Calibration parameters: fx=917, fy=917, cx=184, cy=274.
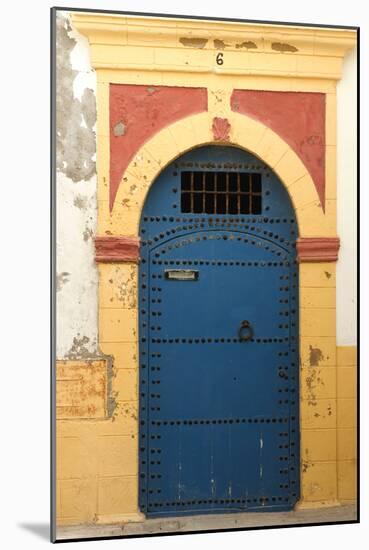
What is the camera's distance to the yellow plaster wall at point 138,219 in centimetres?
663

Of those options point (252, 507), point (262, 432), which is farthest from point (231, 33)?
point (252, 507)

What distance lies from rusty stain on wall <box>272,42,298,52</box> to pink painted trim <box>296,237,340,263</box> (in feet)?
4.71

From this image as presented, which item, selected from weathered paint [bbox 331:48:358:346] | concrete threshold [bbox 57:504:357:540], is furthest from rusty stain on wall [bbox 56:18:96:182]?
concrete threshold [bbox 57:504:357:540]

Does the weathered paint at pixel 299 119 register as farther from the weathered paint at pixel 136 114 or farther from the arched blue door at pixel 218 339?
the weathered paint at pixel 136 114

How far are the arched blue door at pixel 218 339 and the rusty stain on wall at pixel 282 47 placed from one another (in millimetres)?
846

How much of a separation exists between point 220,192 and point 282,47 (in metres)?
1.19

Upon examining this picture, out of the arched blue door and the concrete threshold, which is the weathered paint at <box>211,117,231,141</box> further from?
the concrete threshold

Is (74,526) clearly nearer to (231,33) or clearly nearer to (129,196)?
(129,196)

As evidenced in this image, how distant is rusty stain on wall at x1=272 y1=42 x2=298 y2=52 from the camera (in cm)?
695

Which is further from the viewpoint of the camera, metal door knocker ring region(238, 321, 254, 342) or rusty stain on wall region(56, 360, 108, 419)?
metal door knocker ring region(238, 321, 254, 342)

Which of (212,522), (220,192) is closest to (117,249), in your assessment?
(220,192)

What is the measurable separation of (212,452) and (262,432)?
0.42 meters

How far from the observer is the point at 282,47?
6965 millimetres

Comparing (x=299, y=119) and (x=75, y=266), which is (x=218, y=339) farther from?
(x=299, y=119)
